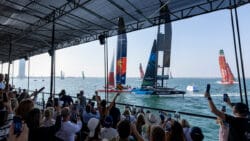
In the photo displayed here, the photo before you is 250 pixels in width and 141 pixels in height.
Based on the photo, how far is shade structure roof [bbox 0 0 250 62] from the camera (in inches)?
288

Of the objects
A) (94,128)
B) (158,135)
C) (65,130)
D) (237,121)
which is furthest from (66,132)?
(237,121)

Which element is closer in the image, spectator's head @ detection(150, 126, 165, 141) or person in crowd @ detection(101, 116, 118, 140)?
spectator's head @ detection(150, 126, 165, 141)

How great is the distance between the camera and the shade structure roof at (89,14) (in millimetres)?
7320

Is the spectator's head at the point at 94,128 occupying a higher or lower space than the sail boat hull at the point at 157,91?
higher

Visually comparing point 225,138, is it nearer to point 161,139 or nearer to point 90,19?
point 161,139

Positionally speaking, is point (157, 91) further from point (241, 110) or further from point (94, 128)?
point (241, 110)

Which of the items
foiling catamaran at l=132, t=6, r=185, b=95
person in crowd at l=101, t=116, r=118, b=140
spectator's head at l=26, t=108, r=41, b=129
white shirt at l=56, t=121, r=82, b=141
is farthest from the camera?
foiling catamaran at l=132, t=6, r=185, b=95

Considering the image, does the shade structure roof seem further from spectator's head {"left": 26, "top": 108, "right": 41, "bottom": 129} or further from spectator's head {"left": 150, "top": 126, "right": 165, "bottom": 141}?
spectator's head {"left": 26, "top": 108, "right": 41, "bottom": 129}

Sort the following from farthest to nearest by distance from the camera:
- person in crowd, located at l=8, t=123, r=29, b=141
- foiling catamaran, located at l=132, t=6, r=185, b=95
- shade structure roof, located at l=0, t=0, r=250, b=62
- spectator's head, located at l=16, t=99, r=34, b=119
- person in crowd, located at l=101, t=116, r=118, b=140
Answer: foiling catamaran, located at l=132, t=6, r=185, b=95, shade structure roof, located at l=0, t=0, r=250, b=62, person in crowd, located at l=101, t=116, r=118, b=140, spectator's head, located at l=16, t=99, r=34, b=119, person in crowd, located at l=8, t=123, r=29, b=141

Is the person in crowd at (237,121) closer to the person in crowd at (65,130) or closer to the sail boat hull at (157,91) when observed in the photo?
the person in crowd at (65,130)

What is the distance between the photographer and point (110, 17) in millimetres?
8727

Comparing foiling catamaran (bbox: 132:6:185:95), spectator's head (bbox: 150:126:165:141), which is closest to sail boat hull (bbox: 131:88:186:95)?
foiling catamaran (bbox: 132:6:185:95)

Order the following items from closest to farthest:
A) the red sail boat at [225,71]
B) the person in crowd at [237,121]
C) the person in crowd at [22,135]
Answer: the person in crowd at [22,135]
the person in crowd at [237,121]
the red sail boat at [225,71]

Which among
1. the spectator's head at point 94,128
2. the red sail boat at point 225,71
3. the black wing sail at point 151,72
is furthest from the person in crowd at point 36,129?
the red sail boat at point 225,71
